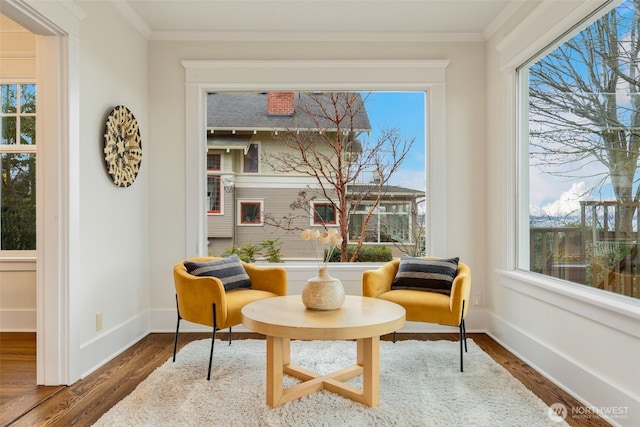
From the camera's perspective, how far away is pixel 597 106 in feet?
7.85

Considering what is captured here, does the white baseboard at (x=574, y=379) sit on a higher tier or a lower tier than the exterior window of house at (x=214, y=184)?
lower

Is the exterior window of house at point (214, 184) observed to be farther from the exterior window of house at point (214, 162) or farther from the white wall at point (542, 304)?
the white wall at point (542, 304)

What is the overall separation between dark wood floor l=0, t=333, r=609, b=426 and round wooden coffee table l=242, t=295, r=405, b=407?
3.11 ft

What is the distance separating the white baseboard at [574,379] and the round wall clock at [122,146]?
3.30 metres

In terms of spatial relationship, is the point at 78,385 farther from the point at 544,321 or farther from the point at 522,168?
the point at 522,168

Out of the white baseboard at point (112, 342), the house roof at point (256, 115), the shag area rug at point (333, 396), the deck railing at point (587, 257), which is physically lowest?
the shag area rug at point (333, 396)

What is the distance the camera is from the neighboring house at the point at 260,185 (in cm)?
392

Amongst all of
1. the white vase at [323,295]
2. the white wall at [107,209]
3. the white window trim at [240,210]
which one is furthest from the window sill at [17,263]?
the white vase at [323,295]

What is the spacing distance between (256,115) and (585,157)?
8.97 ft

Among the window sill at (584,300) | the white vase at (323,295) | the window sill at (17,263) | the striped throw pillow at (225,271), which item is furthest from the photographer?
the window sill at (17,263)

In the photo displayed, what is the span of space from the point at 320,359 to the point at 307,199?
1583 mm

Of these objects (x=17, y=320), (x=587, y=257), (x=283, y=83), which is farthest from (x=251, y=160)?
(x=587, y=257)

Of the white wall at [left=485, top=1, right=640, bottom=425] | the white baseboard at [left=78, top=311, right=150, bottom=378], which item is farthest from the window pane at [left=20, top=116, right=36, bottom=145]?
the white wall at [left=485, top=1, right=640, bottom=425]

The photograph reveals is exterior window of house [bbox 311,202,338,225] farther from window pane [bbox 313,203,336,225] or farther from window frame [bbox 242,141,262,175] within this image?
window frame [bbox 242,141,262,175]
